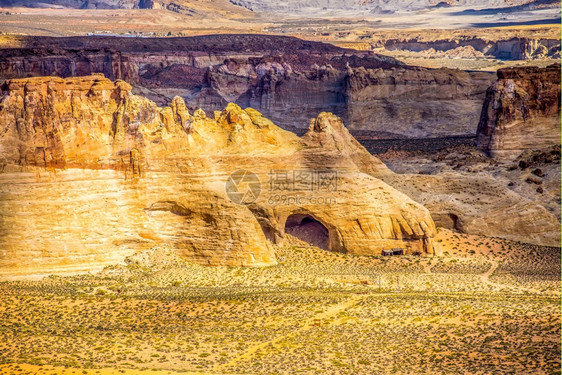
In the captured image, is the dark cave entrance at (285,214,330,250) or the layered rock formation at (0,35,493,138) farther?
the layered rock formation at (0,35,493,138)

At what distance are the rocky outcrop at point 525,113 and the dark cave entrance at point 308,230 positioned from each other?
2397 cm

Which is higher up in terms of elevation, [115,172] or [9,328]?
[115,172]

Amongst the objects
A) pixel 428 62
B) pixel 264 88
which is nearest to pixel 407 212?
pixel 264 88

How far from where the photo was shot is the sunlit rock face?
39781mm

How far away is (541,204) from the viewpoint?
5141 centimetres

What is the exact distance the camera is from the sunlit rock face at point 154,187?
3978 cm

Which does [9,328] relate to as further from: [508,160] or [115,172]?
[508,160]

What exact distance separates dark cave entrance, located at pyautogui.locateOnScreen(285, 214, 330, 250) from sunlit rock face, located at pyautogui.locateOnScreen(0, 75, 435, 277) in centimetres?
122

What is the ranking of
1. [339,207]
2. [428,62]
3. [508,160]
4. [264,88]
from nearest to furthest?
[339,207]
[508,160]
[264,88]
[428,62]

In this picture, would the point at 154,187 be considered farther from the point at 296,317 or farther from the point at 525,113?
the point at 525,113

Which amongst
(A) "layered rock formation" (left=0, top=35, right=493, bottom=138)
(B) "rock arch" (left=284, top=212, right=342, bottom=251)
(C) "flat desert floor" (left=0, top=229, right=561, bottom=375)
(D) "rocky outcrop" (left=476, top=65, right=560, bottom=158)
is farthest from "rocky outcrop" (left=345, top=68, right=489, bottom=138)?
(C) "flat desert floor" (left=0, top=229, right=561, bottom=375)

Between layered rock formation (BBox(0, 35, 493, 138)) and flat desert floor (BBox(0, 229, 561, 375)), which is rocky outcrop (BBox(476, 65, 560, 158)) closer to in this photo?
flat desert floor (BBox(0, 229, 561, 375))

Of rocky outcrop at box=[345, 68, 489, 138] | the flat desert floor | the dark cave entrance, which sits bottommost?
the flat desert floor

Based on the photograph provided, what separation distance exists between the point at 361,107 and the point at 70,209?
232ft
